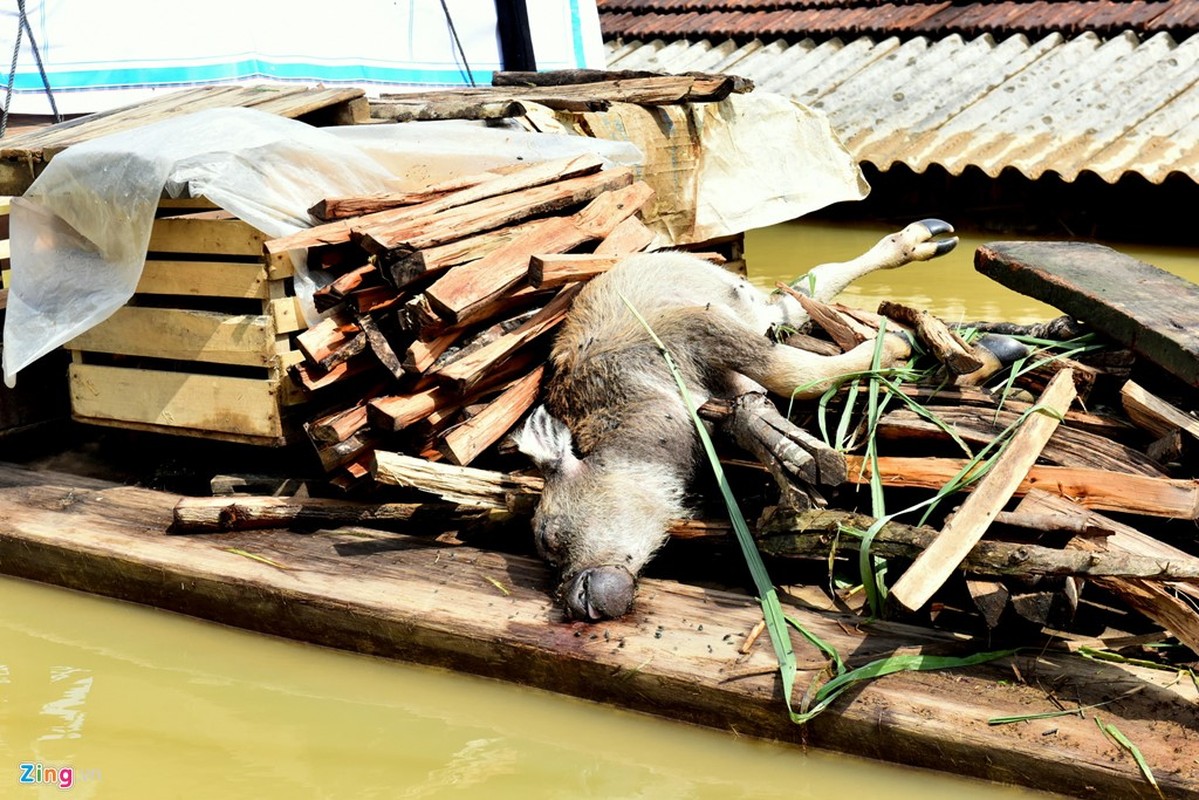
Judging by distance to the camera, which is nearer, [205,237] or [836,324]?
[205,237]

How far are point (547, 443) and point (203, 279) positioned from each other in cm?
146

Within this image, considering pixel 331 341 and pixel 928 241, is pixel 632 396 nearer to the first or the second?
pixel 331 341

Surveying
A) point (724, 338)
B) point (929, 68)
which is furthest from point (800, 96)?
point (724, 338)

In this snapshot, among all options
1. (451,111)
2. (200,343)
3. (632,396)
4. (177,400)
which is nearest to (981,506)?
(632,396)

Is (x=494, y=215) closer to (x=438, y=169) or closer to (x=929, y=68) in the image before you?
(x=438, y=169)

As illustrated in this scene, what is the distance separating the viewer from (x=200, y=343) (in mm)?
4777

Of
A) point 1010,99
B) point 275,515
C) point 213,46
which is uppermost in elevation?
point 213,46

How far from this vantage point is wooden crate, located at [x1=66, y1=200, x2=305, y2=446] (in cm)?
463

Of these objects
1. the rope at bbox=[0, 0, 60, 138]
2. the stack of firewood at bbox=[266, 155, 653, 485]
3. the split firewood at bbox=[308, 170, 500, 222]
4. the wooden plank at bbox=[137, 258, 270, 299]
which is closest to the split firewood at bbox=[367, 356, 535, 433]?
the stack of firewood at bbox=[266, 155, 653, 485]

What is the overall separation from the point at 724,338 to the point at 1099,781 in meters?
2.01

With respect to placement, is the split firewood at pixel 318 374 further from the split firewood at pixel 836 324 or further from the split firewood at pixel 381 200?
the split firewood at pixel 836 324

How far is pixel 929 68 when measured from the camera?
12.0 meters

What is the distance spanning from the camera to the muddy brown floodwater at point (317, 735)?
3.42 meters

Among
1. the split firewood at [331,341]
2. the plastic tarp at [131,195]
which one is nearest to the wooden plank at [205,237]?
the plastic tarp at [131,195]
